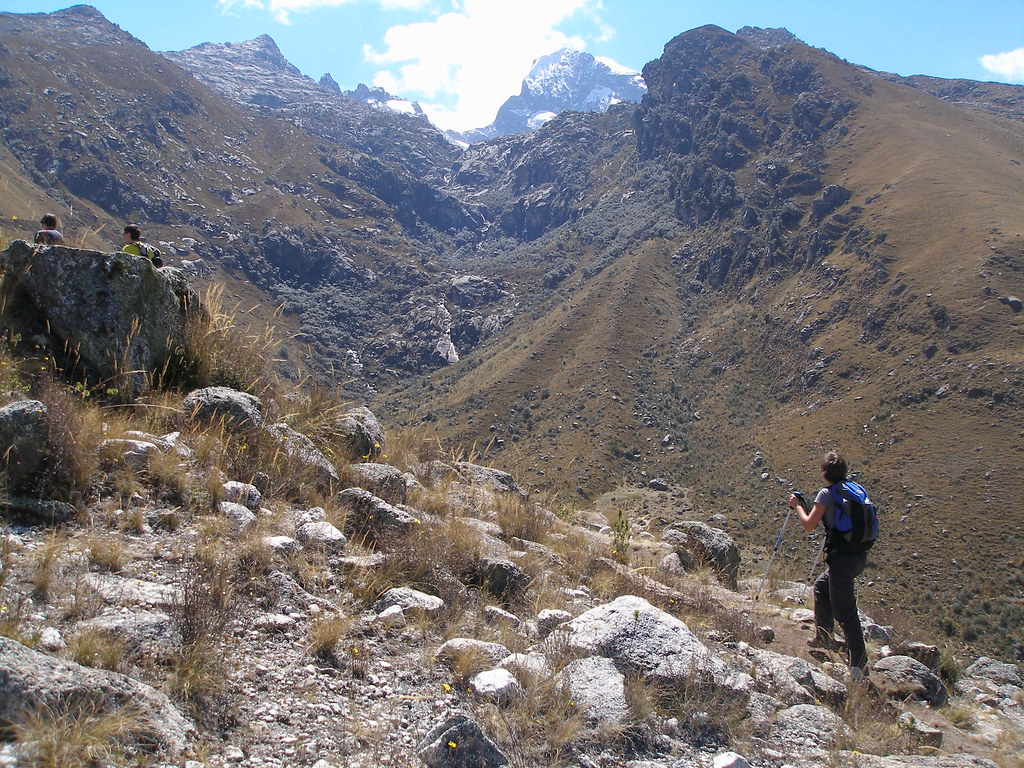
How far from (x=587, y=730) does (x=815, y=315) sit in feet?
333

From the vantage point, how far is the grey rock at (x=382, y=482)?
637 cm

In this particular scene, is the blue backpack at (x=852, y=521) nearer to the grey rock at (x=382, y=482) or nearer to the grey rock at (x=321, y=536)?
the grey rock at (x=382, y=482)

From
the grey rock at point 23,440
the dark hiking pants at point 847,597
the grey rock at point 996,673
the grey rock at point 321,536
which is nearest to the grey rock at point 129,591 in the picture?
the grey rock at point 23,440

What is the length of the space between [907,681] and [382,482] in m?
5.56

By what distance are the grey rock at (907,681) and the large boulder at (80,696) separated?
19.5ft

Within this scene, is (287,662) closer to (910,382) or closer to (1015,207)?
(910,382)

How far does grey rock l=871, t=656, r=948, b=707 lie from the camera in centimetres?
571

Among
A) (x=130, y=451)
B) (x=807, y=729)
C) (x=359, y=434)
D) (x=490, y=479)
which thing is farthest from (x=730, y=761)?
(x=490, y=479)

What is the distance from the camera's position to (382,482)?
6.46m

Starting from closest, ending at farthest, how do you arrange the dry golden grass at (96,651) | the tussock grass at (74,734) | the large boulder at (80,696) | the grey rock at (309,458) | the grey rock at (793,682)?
1. the tussock grass at (74,734)
2. the large boulder at (80,696)
3. the dry golden grass at (96,651)
4. the grey rock at (793,682)
5. the grey rock at (309,458)

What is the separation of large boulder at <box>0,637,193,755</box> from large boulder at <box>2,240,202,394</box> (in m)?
3.40

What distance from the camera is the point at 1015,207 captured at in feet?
279

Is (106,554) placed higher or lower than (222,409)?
lower

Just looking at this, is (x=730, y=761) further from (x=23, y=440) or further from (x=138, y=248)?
(x=138, y=248)
